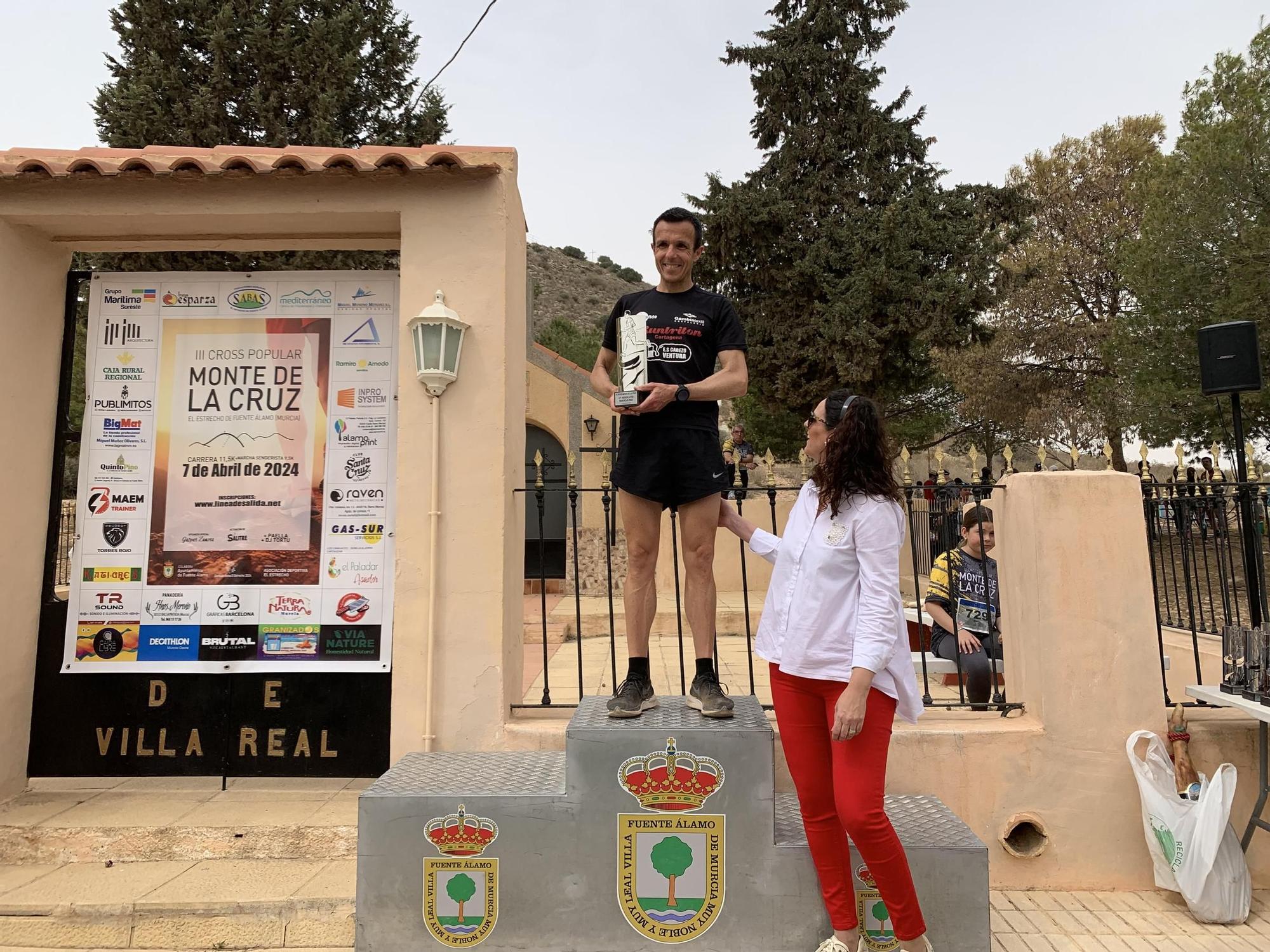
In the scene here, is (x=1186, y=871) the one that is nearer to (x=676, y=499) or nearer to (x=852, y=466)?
(x=852, y=466)

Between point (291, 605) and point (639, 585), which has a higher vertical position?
point (639, 585)

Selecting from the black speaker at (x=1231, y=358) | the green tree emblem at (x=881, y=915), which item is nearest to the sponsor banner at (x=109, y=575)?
the green tree emblem at (x=881, y=915)

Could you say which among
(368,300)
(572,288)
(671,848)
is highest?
(572,288)

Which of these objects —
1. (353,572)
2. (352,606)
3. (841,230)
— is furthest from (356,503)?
(841,230)

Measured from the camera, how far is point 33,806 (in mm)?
3779

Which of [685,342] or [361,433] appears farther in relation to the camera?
[361,433]

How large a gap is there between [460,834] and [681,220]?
259 centimetres

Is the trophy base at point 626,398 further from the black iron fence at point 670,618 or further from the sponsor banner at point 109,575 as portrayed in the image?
the sponsor banner at point 109,575

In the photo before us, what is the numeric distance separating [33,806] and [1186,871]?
217 inches

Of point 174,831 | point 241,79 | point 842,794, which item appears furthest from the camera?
point 241,79

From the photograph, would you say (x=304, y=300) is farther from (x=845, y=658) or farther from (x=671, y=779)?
(x=845, y=658)

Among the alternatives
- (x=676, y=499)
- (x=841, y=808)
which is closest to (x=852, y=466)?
(x=676, y=499)

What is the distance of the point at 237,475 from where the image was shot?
4.16m

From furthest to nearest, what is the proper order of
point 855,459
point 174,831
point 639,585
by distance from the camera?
point 174,831, point 639,585, point 855,459
